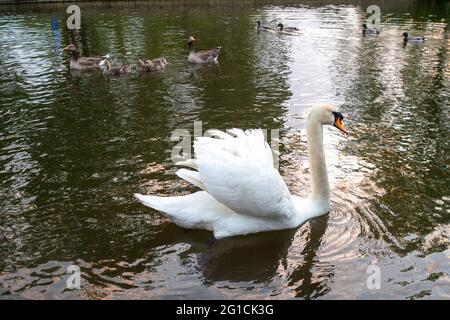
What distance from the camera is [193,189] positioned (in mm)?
7934

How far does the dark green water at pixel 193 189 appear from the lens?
5707 millimetres

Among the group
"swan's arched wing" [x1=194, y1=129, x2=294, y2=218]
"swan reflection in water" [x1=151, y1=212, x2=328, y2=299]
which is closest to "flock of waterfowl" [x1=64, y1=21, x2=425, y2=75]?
"swan reflection in water" [x1=151, y1=212, x2=328, y2=299]

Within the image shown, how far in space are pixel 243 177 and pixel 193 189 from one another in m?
2.18

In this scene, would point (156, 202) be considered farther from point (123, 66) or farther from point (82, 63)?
point (82, 63)

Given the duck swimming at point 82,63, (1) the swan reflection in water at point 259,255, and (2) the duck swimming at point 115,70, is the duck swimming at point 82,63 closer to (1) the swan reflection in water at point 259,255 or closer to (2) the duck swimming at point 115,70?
(2) the duck swimming at point 115,70

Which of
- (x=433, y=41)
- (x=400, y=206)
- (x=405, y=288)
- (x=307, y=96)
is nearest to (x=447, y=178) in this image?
(x=400, y=206)

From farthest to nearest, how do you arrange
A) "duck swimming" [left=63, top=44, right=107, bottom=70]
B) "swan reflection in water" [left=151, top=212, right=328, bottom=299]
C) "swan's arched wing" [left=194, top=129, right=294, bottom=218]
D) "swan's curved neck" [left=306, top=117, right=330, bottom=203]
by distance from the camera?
"duck swimming" [left=63, top=44, right=107, bottom=70]
"swan's curved neck" [left=306, top=117, right=330, bottom=203]
"swan's arched wing" [left=194, top=129, right=294, bottom=218]
"swan reflection in water" [left=151, top=212, right=328, bottom=299]

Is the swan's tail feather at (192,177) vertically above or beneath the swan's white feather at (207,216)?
above

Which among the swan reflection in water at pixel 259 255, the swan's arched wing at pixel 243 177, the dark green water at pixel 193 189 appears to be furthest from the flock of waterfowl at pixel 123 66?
the swan's arched wing at pixel 243 177

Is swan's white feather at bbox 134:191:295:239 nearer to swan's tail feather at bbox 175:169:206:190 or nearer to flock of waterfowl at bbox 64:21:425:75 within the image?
swan's tail feather at bbox 175:169:206:190

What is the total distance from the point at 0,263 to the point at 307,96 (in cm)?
954

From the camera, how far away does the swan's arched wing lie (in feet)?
19.4

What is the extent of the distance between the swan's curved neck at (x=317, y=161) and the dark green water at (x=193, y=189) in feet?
1.61

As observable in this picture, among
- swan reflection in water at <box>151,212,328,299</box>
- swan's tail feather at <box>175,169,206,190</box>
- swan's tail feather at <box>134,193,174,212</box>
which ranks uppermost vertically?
swan's tail feather at <box>175,169,206,190</box>
